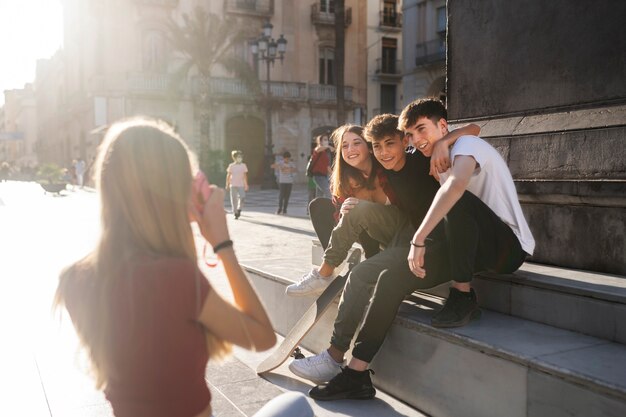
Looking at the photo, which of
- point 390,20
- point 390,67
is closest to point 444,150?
point 390,67

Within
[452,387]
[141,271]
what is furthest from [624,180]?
[141,271]

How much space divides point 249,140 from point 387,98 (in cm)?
1029

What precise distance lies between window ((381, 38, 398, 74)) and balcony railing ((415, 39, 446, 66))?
1086 cm

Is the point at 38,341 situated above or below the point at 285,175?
below

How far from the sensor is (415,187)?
377 centimetres

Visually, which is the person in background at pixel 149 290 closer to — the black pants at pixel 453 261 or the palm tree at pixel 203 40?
the black pants at pixel 453 261

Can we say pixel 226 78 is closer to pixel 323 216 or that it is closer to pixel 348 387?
pixel 323 216

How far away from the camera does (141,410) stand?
148 cm

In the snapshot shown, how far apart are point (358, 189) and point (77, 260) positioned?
273 cm

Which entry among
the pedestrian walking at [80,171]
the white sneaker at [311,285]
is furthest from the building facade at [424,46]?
the white sneaker at [311,285]

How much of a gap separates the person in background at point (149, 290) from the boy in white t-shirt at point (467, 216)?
5.72 feet

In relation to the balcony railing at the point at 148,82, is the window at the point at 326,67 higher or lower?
higher

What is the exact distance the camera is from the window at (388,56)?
40750 millimetres

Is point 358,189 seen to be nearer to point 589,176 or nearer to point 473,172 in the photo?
point 473,172
